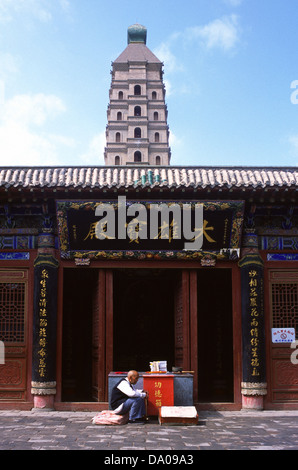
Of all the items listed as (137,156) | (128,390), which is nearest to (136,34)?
(137,156)

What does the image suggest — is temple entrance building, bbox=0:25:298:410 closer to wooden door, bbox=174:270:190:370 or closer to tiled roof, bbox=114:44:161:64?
wooden door, bbox=174:270:190:370

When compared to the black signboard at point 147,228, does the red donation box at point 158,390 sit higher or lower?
lower

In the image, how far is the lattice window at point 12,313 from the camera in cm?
1024

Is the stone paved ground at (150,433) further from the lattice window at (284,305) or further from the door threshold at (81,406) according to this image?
the lattice window at (284,305)

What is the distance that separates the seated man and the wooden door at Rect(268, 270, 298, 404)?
2755mm

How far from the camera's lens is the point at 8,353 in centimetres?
1016

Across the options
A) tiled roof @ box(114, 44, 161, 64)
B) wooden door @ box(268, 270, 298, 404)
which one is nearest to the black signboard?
wooden door @ box(268, 270, 298, 404)

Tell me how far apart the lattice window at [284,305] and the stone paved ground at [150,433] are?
1.67 m

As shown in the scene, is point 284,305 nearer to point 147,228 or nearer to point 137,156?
point 147,228

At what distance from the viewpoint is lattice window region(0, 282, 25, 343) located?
33.6ft

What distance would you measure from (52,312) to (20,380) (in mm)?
1379

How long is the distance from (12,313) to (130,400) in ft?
9.88

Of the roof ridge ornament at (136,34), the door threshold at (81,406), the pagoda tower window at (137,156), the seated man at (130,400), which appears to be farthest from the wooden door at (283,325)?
the roof ridge ornament at (136,34)
